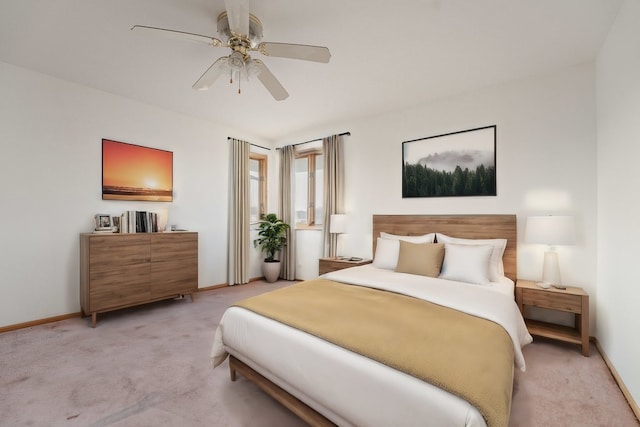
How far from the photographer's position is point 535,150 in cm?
302

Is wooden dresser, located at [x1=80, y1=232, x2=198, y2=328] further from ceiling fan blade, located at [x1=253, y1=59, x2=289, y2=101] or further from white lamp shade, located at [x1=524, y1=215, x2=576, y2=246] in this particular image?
white lamp shade, located at [x1=524, y1=215, x2=576, y2=246]

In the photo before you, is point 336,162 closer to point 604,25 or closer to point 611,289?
point 604,25

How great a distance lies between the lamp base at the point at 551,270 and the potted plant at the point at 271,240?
379cm

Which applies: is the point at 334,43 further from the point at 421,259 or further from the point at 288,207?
the point at 288,207

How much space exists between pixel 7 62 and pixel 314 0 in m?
3.30

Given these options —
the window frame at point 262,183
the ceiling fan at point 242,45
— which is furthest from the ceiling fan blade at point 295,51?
the window frame at point 262,183

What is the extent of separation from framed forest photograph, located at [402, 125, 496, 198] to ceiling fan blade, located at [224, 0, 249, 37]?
266 centimetres

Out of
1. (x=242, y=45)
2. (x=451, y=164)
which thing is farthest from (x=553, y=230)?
(x=242, y=45)

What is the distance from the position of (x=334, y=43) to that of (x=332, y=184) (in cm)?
235

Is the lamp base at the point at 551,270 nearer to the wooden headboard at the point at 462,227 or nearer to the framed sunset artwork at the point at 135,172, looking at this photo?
the wooden headboard at the point at 462,227

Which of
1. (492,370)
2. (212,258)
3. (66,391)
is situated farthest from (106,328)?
(492,370)

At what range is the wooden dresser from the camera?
3057mm

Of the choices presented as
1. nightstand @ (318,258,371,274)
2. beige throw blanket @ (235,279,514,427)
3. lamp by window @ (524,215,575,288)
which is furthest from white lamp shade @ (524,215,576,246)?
nightstand @ (318,258,371,274)

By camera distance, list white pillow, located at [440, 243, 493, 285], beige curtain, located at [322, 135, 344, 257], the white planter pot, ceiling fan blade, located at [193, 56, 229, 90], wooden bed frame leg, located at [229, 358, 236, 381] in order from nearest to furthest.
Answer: wooden bed frame leg, located at [229, 358, 236, 381] < ceiling fan blade, located at [193, 56, 229, 90] < white pillow, located at [440, 243, 493, 285] < beige curtain, located at [322, 135, 344, 257] < the white planter pot
